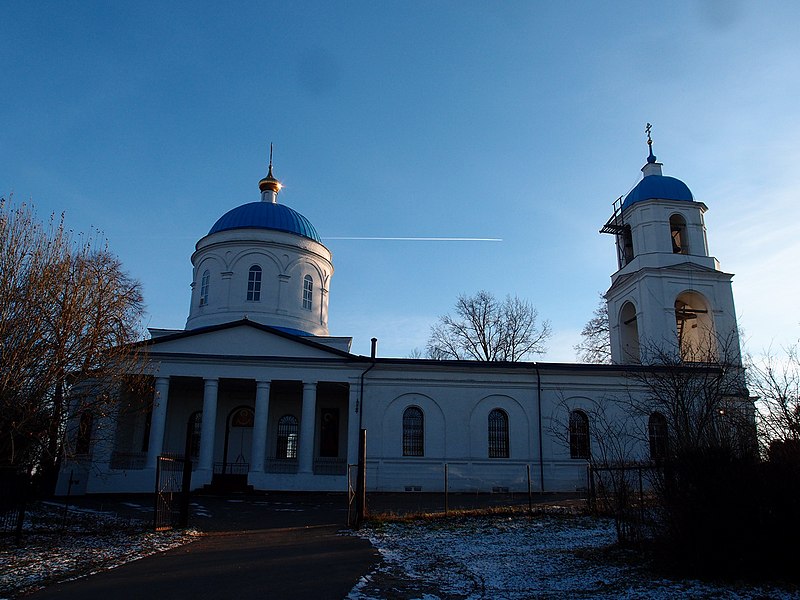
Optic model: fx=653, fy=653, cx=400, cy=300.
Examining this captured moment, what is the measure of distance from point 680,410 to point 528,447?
13051mm

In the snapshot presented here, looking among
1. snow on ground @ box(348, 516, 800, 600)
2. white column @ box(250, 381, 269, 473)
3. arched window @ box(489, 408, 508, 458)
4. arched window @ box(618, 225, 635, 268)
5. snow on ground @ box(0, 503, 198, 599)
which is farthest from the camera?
arched window @ box(618, 225, 635, 268)

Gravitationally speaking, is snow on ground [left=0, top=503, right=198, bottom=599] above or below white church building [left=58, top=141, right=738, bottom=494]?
below

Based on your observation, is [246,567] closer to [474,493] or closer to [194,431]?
[474,493]

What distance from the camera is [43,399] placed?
14602 millimetres

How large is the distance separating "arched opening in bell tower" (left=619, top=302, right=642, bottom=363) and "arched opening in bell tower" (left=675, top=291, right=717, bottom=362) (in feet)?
6.84

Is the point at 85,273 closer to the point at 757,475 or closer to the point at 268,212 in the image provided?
the point at 757,475

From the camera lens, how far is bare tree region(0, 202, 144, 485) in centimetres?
1361

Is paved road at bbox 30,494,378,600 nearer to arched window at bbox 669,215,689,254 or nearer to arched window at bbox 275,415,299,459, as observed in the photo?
arched window at bbox 275,415,299,459

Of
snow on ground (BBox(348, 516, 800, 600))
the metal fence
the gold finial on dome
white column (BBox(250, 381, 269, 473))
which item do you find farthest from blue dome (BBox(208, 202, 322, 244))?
snow on ground (BBox(348, 516, 800, 600))

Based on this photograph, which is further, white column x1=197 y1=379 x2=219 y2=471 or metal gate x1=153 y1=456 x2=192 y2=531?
white column x1=197 y1=379 x2=219 y2=471

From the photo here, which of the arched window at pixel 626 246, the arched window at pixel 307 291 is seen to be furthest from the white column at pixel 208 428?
the arched window at pixel 626 246

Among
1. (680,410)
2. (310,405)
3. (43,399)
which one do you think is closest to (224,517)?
(43,399)

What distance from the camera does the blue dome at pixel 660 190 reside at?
3116 cm

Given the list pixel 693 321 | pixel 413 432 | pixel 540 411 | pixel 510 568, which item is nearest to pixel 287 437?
pixel 413 432
